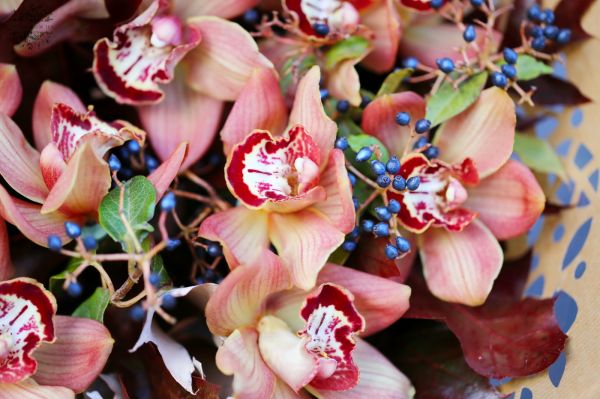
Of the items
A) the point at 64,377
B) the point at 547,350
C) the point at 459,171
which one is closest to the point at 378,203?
the point at 459,171

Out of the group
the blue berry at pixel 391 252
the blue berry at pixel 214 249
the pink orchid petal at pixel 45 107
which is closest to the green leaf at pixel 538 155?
the blue berry at pixel 391 252

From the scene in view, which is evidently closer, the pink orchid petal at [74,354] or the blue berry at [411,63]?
the pink orchid petal at [74,354]

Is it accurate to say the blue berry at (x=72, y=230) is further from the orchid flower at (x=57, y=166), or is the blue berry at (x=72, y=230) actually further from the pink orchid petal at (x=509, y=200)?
the pink orchid petal at (x=509, y=200)

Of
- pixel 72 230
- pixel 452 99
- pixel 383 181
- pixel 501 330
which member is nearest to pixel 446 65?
pixel 452 99

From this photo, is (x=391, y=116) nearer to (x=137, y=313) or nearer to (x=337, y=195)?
(x=337, y=195)

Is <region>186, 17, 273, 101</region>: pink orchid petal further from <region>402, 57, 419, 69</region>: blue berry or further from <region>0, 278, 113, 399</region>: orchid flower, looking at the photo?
<region>0, 278, 113, 399</region>: orchid flower

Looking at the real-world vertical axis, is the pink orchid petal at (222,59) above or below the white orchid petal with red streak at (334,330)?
above
